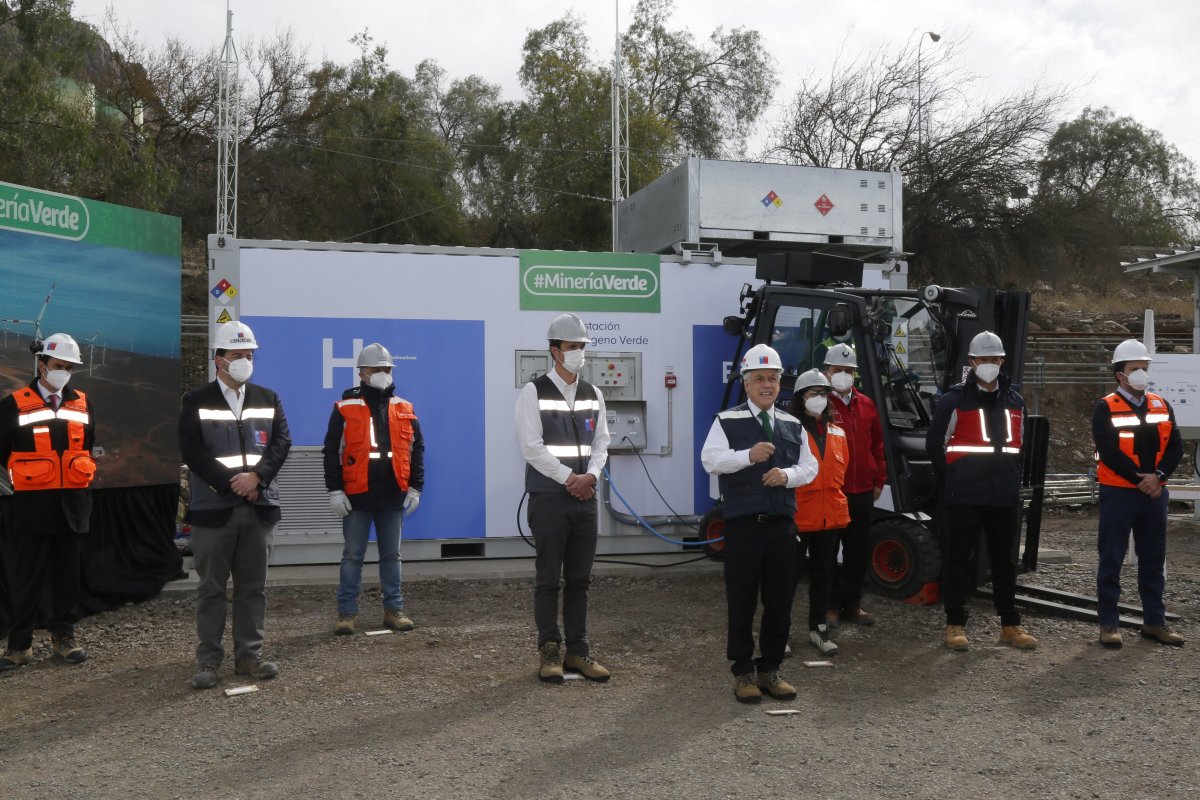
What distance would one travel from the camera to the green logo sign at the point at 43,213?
808 cm

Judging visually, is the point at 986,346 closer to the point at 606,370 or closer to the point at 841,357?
the point at 841,357

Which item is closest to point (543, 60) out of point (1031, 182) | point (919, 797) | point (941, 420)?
point (1031, 182)

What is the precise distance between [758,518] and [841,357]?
7.36 feet

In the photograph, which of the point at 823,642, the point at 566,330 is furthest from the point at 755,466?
the point at 823,642

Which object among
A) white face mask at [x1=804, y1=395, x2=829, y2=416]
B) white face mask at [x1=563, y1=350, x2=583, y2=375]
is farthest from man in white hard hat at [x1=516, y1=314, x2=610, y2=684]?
white face mask at [x1=804, y1=395, x2=829, y2=416]

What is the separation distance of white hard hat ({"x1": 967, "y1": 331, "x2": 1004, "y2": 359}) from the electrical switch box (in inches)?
146

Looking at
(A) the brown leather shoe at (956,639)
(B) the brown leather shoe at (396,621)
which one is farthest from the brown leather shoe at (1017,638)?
(B) the brown leather shoe at (396,621)

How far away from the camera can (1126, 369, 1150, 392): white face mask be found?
24.3ft

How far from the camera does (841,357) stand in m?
7.75

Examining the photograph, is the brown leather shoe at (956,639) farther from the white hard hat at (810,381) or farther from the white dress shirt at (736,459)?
the white dress shirt at (736,459)

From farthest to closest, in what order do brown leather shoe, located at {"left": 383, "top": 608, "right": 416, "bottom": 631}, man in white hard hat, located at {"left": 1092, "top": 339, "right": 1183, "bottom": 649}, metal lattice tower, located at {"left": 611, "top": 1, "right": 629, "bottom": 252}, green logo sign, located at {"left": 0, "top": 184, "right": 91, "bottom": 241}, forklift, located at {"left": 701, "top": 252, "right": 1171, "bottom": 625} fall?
metal lattice tower, located at {"left": 611, "top": 1, "right": 629, "bottom": 252} < forklift, located at {"left": 701, "top": 252, "right": 1171, "bottom": 625} < green logo sign, located at {"left": 0, "top": 184, "right": 91, "bottom": 241} < brown leather shoe, located at {"left": 383, "top": 608, "right": 416, "bottom": 631} < man in white hard hat, located at {"left": 1092, "top": 339, "right": 1183, "bottom": 649}

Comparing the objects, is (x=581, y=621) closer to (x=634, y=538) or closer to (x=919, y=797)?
(x=919, y=797)

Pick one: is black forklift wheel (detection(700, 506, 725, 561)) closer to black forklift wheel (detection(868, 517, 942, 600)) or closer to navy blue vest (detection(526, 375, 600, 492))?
black forklift wheel (detection(868, 517, 942, 600))

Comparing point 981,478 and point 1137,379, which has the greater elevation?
point 1137,379
